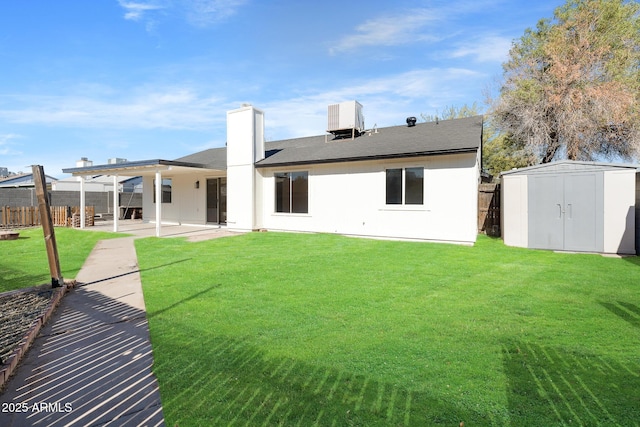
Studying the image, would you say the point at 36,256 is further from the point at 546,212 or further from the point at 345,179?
the point at 546,212

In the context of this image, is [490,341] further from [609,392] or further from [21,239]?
[21,239]

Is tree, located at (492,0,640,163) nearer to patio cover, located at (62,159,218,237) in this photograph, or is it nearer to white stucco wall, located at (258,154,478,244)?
white stucco wall, located at (258,154,478,244)

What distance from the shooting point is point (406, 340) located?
12.6ft

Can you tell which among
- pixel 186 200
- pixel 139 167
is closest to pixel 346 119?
pixel 139 167

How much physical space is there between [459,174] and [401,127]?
205 inches

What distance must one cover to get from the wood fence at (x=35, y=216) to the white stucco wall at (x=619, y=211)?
2115 cm

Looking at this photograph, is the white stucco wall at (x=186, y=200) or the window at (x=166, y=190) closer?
the white stucco wall at (x=186, y=200)

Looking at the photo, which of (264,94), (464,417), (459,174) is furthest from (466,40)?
(464,417)

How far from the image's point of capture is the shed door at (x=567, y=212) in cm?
942

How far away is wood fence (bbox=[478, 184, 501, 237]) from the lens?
1232 cm

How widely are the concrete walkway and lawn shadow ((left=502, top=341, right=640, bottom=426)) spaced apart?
270 centimetres

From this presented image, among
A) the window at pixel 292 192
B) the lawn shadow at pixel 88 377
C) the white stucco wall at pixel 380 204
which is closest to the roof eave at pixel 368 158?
the white stucco wall at pixel 380 204

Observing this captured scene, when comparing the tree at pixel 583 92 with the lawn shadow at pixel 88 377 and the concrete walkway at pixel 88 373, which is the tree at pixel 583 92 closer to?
the concrete walkway at pixel 88 373

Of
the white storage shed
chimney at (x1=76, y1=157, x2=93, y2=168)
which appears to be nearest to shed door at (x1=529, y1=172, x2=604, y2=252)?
the white storage shed
